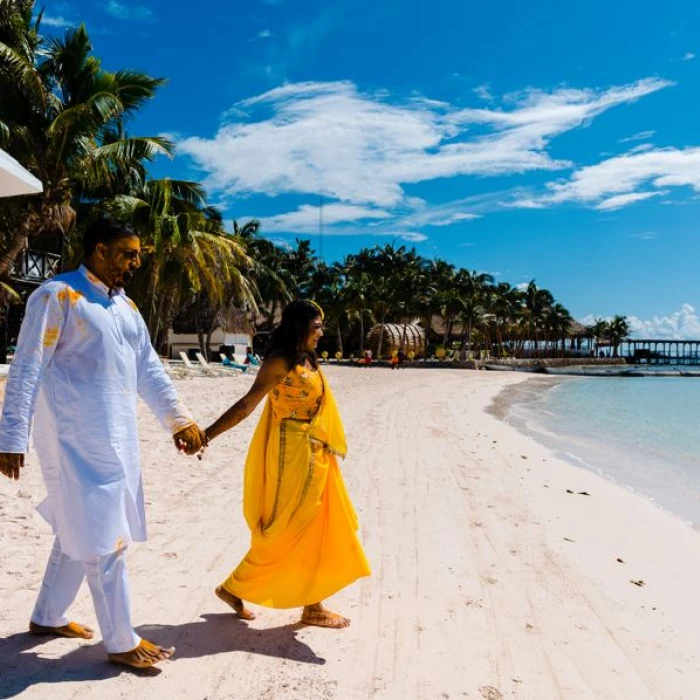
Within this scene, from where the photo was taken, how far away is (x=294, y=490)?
10.2ft

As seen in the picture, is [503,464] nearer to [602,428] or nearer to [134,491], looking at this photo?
[134,491]

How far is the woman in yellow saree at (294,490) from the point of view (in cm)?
307

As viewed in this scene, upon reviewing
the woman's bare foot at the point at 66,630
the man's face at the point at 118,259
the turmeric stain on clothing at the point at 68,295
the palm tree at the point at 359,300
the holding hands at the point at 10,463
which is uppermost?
the palm tree at the point at 359,300

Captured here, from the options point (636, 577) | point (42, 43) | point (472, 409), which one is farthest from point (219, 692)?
point (42, 43)

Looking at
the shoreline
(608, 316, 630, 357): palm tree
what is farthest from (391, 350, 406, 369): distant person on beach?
(608, 316, 630, 357): palm tree

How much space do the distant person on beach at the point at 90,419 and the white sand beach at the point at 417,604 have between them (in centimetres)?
40

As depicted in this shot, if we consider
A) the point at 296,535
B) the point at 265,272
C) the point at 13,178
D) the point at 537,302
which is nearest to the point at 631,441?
the point at 296,535

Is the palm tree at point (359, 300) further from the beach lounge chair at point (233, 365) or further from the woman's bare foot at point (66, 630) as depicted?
the woman's bare foot at point (66, 630)

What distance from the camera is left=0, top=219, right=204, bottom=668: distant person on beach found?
241 centimetres

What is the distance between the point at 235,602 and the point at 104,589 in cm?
82

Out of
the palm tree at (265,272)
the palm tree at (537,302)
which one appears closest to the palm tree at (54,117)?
the palm tree at (265,272)

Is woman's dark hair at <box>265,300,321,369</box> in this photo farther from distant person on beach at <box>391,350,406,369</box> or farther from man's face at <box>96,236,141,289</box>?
distant person on beach at <box>391,350,406,369</box>

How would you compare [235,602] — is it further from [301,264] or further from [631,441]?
[301,264]

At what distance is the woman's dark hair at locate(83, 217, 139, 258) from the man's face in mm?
17
